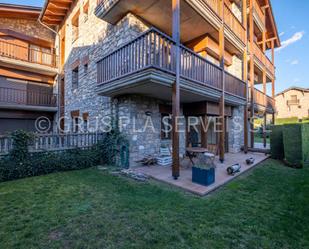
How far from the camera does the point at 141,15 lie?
6.91 metres

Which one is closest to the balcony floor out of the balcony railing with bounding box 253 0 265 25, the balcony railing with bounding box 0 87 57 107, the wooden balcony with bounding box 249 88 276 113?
the wooden balcony with bounding box 249 88 276 113

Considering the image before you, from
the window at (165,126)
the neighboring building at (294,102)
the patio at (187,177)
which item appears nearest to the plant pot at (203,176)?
the patio at (187,177)

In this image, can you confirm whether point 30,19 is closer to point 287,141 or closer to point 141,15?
point 141,15

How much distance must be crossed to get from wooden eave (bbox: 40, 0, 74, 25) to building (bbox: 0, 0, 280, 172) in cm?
6

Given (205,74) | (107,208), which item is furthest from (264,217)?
(205,74)

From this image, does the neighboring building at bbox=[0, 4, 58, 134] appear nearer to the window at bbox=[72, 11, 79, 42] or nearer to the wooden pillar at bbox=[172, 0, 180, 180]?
the window at bbox=[72, 11, 79, 42]

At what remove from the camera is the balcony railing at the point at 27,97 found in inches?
423

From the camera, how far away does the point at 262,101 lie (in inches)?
488

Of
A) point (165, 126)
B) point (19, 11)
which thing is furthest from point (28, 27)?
point (165, 126)

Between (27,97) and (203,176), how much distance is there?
12138 mm

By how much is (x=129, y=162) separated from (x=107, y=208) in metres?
3.16

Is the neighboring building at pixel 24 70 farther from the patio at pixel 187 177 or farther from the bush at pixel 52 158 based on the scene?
the patio at pixel 187 177

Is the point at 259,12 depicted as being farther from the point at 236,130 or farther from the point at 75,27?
the point at 75,27

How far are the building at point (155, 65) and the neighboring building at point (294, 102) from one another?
2085cm
